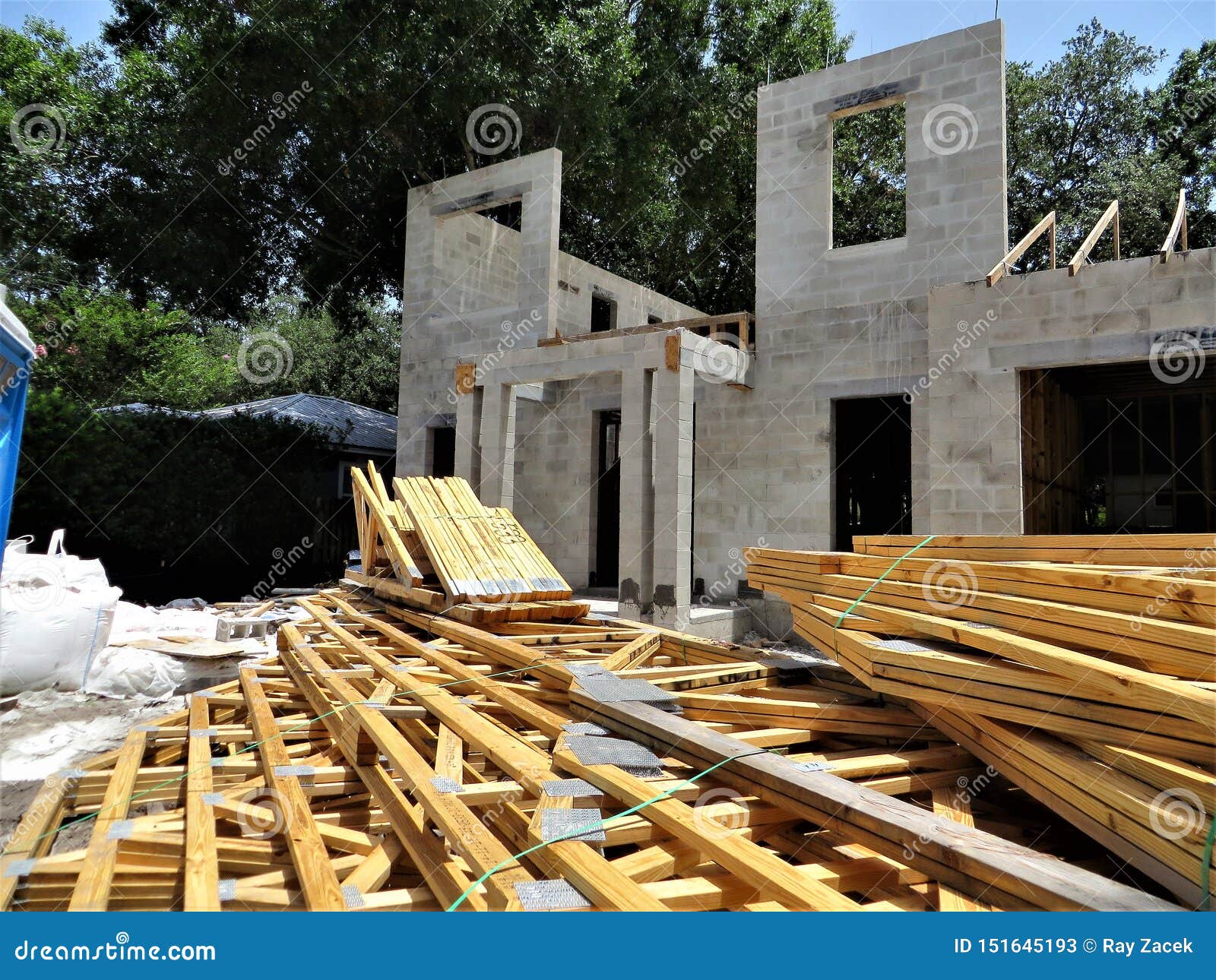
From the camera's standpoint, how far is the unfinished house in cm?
998

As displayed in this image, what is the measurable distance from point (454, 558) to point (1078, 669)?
6249 mm

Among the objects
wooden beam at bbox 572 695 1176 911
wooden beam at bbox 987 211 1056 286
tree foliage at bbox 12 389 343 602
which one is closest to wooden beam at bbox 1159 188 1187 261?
wooden beam at bbox 987 211 1056 286

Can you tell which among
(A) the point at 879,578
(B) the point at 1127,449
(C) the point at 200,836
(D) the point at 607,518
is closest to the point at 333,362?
(D) the point at 607,518

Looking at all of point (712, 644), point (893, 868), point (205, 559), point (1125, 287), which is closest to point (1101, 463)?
point (1125, 287)

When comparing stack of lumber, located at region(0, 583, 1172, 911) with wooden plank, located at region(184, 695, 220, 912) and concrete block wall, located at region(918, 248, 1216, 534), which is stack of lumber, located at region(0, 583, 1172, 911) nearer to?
wooden plank, located at region(184, 695, 220, 912)

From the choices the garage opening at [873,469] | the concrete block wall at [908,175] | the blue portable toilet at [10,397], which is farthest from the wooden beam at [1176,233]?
the blue portable toilet at [10,397]

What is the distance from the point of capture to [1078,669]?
131 inches

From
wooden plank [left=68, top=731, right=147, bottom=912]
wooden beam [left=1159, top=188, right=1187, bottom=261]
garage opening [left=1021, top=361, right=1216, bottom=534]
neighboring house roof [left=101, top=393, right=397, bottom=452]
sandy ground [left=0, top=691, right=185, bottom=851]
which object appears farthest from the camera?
neighboring house roof [left=101, top=393, right=397, bottom=452]

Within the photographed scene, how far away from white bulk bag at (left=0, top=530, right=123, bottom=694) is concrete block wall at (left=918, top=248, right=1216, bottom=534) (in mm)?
10177

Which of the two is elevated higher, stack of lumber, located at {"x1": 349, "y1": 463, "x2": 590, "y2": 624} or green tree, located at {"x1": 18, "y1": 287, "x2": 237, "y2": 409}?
green tree, located at {"x1": 18, "y1": 287, "x2": 237, "y2": 409}

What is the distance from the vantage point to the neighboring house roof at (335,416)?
19.1 m

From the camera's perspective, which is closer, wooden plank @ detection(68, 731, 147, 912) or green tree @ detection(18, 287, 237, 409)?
wooden plank @ detection(68, 731, 147, 912)

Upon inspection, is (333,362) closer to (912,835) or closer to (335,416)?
(335,416)

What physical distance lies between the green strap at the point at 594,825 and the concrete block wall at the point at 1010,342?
7.63 metres
